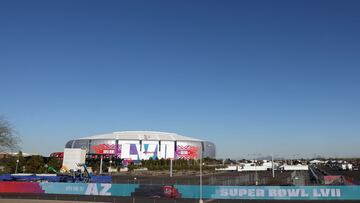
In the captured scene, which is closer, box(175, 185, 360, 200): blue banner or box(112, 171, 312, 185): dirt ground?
box(175, 185, 360, 200): blue banner

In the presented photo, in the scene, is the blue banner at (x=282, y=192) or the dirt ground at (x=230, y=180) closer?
the blue banner at (x=282, y=192)

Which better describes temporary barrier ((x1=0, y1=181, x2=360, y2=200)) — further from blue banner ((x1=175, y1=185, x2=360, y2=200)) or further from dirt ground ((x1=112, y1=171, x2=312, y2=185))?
dirt ground ((x1=112, y1=171, x2=312, y2=185))

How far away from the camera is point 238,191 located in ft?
165

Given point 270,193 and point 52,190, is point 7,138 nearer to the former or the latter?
point 52,190

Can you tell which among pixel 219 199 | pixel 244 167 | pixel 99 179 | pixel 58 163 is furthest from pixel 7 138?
pixel 244 167

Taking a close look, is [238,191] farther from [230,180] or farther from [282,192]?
[230,180]

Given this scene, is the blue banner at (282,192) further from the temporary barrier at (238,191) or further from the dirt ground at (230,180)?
the dirt ground at (230,180)

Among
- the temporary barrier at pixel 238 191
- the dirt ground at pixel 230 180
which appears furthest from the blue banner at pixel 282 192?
the dirt ground at pixel 230 180

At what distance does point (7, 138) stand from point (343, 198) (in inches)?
3156

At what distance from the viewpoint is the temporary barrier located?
4809 cm

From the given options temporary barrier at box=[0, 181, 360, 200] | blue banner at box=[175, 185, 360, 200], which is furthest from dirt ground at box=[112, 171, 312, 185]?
temporary barrier at box=[0, 181, 360, 200]

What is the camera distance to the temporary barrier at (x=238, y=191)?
158 ft

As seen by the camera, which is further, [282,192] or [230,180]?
[230,180]

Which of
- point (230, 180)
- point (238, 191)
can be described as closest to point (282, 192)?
point (238, 191)
